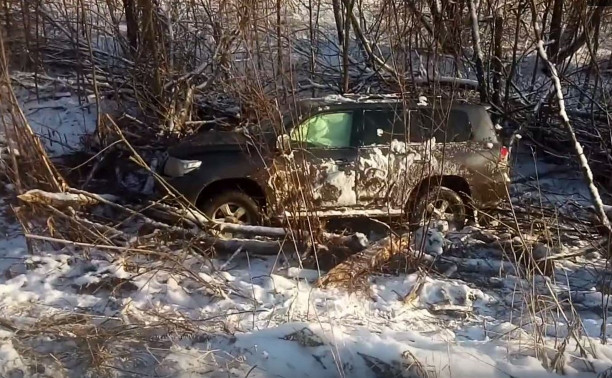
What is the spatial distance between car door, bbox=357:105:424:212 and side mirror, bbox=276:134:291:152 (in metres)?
1.13

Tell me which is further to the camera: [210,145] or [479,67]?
[479,67]

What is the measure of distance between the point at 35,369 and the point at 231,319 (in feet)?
4.59

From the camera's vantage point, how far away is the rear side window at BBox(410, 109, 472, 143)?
21.9 ft

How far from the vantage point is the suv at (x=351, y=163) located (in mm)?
7266

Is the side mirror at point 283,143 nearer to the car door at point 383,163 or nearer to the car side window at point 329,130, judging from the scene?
the car side window at point 329,130

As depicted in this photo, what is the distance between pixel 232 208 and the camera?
24.9 feet

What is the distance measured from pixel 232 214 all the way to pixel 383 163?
5.59 feet

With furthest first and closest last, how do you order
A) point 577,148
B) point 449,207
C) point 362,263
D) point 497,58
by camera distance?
point 497,58
point 449,207
point 362,263
point 577,148

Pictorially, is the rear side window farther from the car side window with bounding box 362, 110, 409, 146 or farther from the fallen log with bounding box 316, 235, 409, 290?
the fallen log with bounding box 316, 235, 409, 290

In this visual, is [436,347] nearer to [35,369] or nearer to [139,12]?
[35,369]

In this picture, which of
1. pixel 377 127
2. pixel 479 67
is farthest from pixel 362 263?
pixel 479 67

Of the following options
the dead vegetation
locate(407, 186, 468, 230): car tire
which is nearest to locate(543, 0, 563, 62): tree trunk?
the dead vegetation

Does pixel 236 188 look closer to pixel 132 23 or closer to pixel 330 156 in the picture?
pixel 330 156

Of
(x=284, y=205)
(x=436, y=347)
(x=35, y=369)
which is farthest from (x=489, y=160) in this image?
(x=35, y=369)
